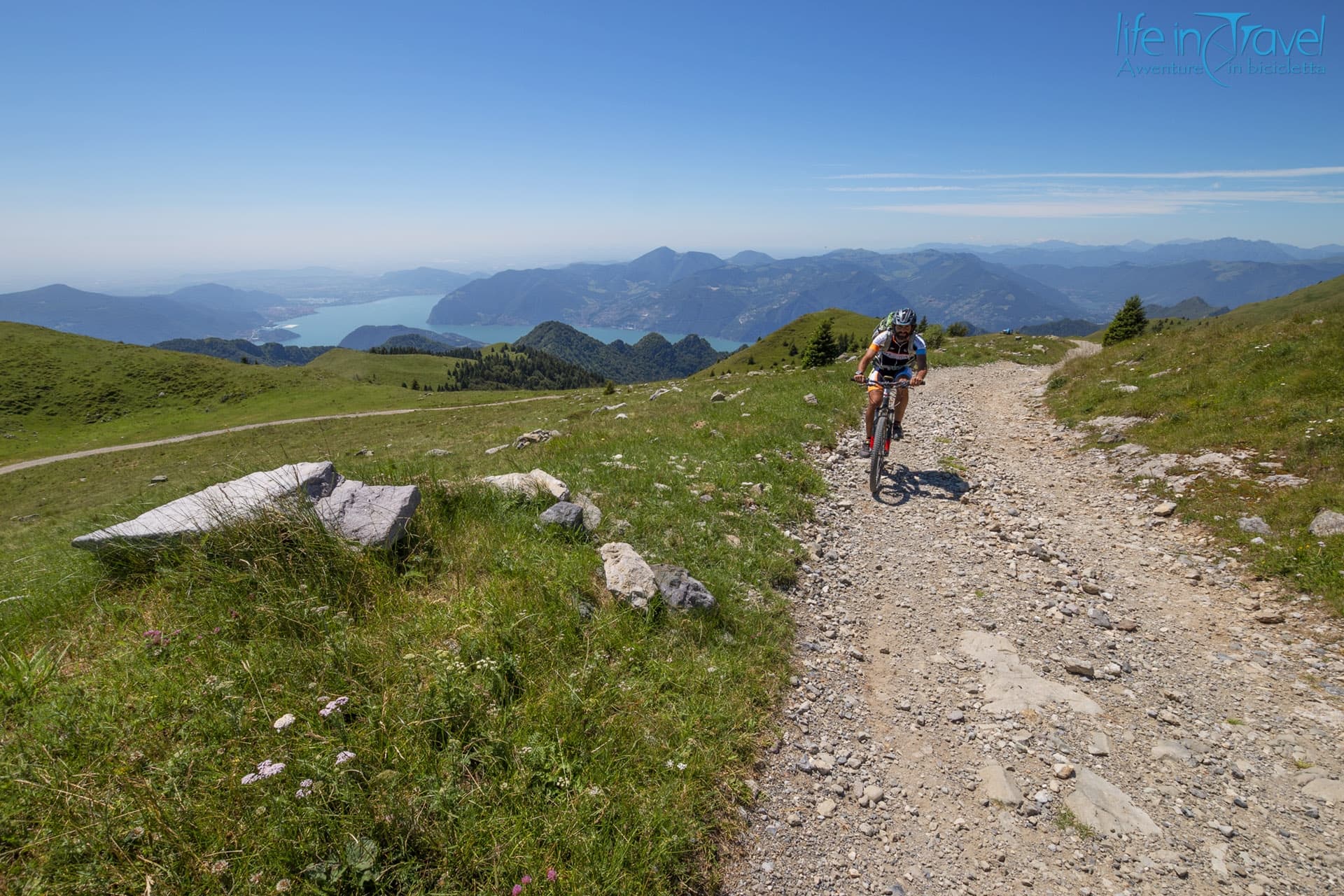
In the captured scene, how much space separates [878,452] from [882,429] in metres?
A: 0.53

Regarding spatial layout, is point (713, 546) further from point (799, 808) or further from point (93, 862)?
point (93, 862)

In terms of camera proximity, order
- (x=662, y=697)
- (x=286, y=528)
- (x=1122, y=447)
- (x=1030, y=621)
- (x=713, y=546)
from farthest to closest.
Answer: (x=1122, y=447)
(x=713, y=546)
(x=1030, y=621)
(x=286, y=528)
(x=662, y=697)

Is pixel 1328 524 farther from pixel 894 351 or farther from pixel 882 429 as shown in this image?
pixel 894 351

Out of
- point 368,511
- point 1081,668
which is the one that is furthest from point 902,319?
point 368,511

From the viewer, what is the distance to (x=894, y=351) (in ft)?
38.4

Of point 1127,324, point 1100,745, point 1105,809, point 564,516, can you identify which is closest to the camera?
point 1105,809

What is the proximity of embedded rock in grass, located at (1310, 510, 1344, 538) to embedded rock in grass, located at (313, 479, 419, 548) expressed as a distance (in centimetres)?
1254

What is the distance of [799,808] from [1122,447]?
12947 millimetres

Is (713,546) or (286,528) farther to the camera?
(713,546)

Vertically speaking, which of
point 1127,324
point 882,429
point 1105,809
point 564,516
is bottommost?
point 1105,809

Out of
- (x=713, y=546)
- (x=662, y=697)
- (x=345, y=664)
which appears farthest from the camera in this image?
(x=713, y=546)

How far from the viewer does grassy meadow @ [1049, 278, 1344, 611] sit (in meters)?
7.73

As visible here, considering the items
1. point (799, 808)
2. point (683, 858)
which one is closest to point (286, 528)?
point (683, 858)

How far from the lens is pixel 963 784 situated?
4699 millimetres
